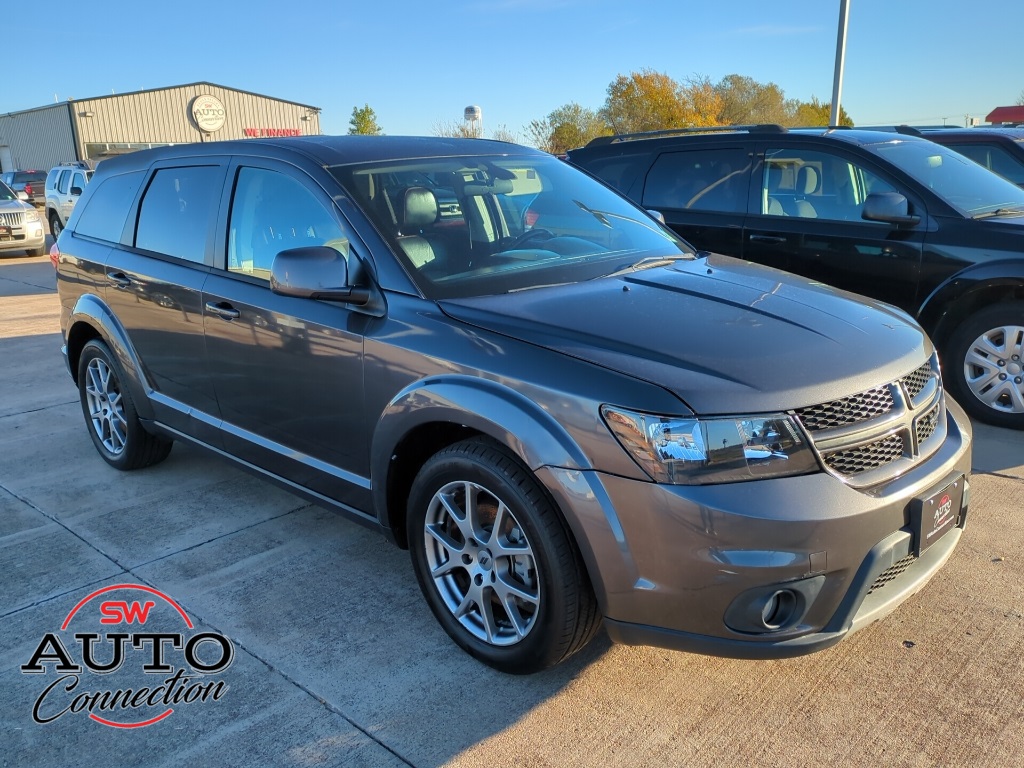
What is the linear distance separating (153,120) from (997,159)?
161ft

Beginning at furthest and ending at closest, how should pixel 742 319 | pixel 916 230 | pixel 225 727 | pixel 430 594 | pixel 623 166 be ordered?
pixel 623 166 → pixel 916 230 → pixel 430 594 → pixel 742 319 → pixel 225 727

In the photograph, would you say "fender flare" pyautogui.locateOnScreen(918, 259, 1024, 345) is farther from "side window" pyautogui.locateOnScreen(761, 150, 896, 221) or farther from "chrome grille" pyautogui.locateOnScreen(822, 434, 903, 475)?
"chrome grille" pyautogui.locateOnScreen(822, 434, 903, 475)

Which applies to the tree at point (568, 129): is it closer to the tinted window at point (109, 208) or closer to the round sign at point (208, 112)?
the round sign at point (208, 112)

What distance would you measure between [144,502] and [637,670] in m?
2.86

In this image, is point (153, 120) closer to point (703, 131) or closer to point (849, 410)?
point (703, 131)

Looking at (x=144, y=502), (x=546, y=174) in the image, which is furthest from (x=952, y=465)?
(x=144, y=502)

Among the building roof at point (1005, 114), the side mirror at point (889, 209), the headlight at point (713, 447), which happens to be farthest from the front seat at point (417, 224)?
the building roof at point (1005, 114)

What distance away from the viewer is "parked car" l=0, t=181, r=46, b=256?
1631 centimetres

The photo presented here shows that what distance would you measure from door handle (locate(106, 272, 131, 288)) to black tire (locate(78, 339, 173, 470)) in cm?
42

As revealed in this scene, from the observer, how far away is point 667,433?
7.95 ft

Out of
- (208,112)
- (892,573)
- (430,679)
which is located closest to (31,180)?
(208,112)

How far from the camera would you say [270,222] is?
3.72 metres

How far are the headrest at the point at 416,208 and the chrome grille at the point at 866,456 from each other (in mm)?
1777

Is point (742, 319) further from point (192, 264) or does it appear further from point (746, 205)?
point (746, 205)
